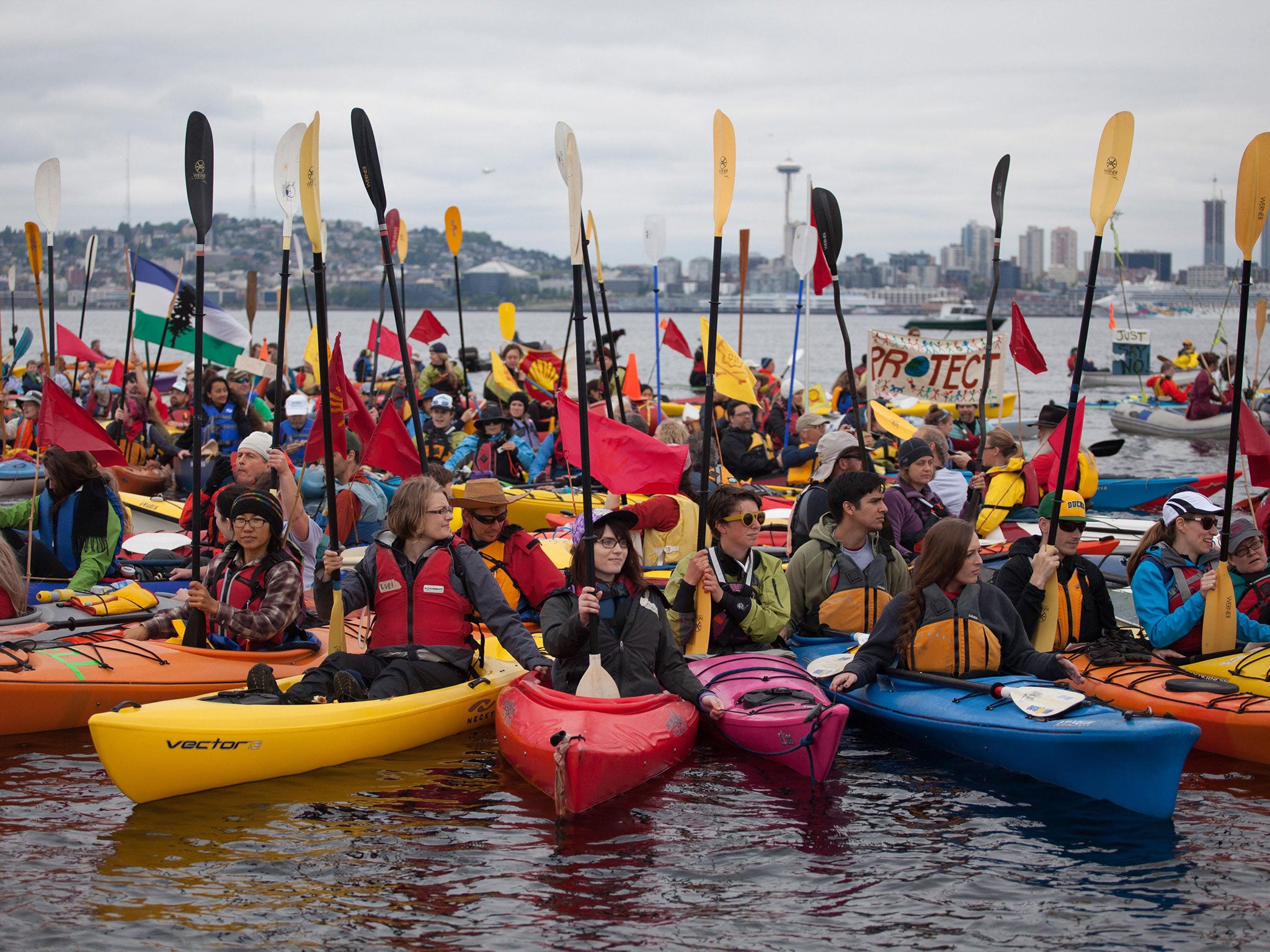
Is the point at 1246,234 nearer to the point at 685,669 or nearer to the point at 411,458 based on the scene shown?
the point at 685,669

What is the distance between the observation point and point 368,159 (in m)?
8.70

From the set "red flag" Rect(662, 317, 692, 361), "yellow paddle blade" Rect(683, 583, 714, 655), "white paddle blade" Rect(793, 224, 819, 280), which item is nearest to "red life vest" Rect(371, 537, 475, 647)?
"yellow paddle blade" Rect(683, 583, 714, 655)

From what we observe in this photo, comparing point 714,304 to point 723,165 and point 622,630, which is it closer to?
point 723,165

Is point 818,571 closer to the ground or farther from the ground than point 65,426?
closer to the ground

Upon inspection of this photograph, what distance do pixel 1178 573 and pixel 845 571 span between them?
1.99 meters

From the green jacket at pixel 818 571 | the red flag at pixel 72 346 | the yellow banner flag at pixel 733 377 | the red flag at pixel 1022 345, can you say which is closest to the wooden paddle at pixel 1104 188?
the green jacket at pixel 818 571

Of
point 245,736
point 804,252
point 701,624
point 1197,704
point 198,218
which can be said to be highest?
point 804,252

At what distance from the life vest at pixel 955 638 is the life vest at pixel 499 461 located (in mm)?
8206

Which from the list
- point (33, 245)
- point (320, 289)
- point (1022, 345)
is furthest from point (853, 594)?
point (33, 245)

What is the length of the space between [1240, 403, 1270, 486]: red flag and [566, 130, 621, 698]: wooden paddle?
4.66m

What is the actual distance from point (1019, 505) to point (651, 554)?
144 inches

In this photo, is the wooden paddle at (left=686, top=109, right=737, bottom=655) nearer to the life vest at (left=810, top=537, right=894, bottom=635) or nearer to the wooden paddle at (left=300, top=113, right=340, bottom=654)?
the life vest at (left=810, top=537, right=894, bottom=635)

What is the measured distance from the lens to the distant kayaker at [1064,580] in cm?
724

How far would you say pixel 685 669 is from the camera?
671cm
